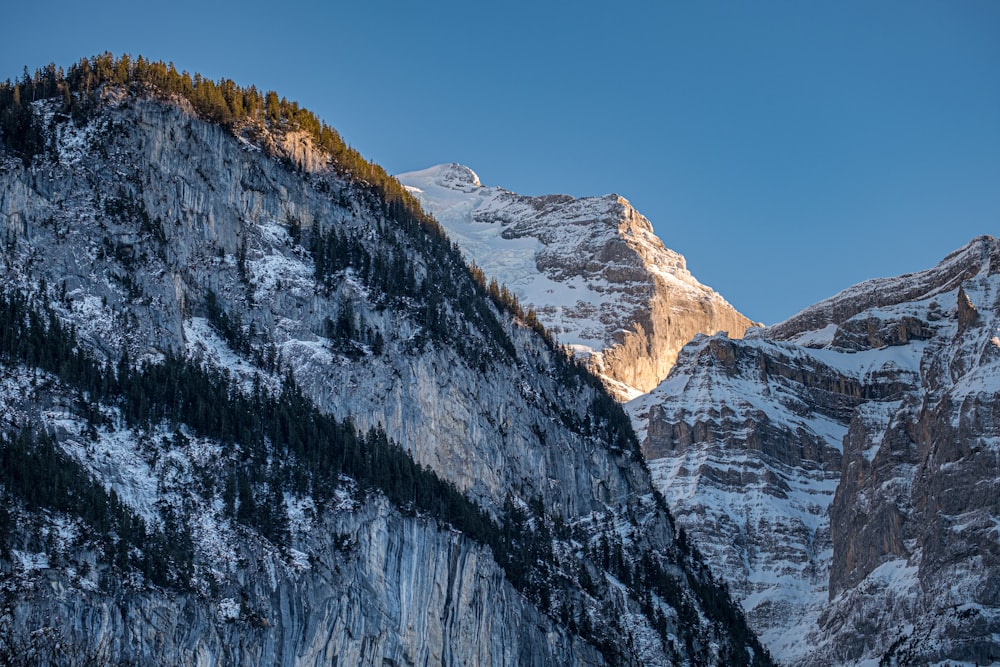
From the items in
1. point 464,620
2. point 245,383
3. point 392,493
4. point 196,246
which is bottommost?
point 464,620

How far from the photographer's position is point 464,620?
152m

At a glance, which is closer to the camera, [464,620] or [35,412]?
[35,412]

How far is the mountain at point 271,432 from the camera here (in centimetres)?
13125

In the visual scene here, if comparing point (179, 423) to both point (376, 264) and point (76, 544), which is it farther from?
point (376, 264)

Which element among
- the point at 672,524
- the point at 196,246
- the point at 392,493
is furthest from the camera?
the point at 672,524

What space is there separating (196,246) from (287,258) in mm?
10148

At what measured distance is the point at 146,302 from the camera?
152250mm

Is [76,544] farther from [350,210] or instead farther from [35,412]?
[350,210]

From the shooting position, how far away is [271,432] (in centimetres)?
14950

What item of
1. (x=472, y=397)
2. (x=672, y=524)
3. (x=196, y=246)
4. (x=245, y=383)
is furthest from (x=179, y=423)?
(x=672, y=524)

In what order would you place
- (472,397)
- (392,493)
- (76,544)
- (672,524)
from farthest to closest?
(672,524)
(472,397)
(392,493)
(76,544)

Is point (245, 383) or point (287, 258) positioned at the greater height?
point (287, 258)

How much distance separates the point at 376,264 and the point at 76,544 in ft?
192

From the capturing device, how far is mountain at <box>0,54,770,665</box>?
431ft
